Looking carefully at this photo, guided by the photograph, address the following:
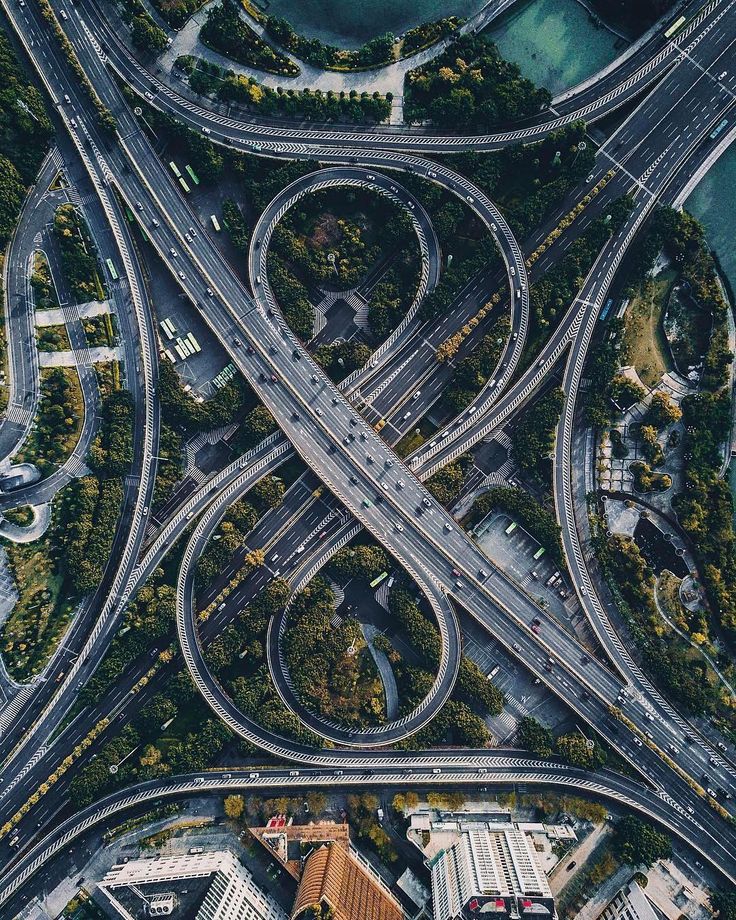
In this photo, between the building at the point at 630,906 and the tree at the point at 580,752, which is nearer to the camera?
the building at the point at 630,906

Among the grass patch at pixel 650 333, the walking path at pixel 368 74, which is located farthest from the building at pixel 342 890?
the walking path at pixel 368 74

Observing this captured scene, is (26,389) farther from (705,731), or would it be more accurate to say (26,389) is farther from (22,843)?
(705,731)

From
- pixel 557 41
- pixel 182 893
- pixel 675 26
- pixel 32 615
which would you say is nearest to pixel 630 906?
pixel 182 893

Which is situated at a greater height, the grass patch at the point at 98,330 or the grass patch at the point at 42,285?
the grass patch at the point at 42,285

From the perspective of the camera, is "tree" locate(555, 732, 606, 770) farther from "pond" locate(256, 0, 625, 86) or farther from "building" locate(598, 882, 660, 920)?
"pond" locate(256, 0, 625, 86)

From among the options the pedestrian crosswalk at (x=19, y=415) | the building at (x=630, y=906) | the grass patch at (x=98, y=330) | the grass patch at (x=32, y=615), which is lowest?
the building at (x=630, y=906)

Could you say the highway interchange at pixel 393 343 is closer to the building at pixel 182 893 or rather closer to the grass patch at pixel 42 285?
the grass patch at pixel 42 285

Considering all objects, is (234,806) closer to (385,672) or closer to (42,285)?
(385,672)
